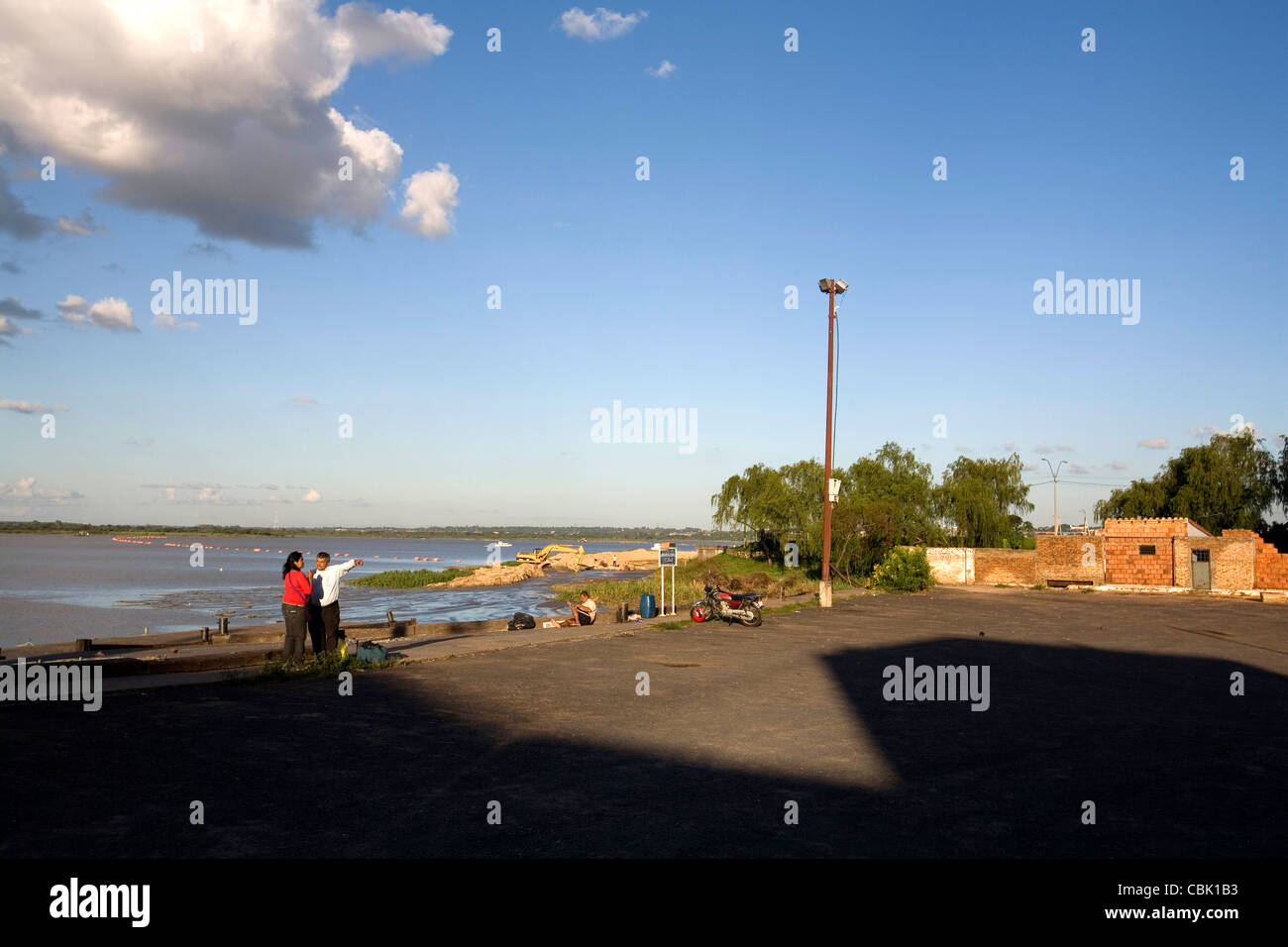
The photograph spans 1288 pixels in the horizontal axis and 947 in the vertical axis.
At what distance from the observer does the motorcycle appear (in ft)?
75.3

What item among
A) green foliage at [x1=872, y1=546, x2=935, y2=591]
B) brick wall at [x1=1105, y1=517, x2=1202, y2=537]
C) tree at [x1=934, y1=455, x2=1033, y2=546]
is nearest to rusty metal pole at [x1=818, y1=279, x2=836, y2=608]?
green foliage at [x1=872, y1=546, x2=935, y2=591]

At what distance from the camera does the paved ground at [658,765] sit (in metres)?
6.39

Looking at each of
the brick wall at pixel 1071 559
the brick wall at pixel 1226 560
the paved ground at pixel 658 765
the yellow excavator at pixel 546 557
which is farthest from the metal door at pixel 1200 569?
the yellow excavator at pixel 546 557

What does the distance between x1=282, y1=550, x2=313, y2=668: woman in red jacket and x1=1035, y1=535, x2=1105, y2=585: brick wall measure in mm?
36213

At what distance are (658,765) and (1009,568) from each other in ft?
122

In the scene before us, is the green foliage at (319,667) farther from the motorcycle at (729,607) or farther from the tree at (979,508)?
the tree at (979,508)

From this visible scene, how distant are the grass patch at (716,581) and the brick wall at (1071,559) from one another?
32.1 feet

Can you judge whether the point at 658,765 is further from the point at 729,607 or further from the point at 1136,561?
the point at 1136,561

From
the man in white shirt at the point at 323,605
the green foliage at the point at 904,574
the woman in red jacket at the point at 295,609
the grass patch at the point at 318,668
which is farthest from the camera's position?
the green foliage at the point at 904,574

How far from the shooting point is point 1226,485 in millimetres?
65312

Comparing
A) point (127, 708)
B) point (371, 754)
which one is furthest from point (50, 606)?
point (371, 754)

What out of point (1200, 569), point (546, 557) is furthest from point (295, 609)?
point (546, 557)
